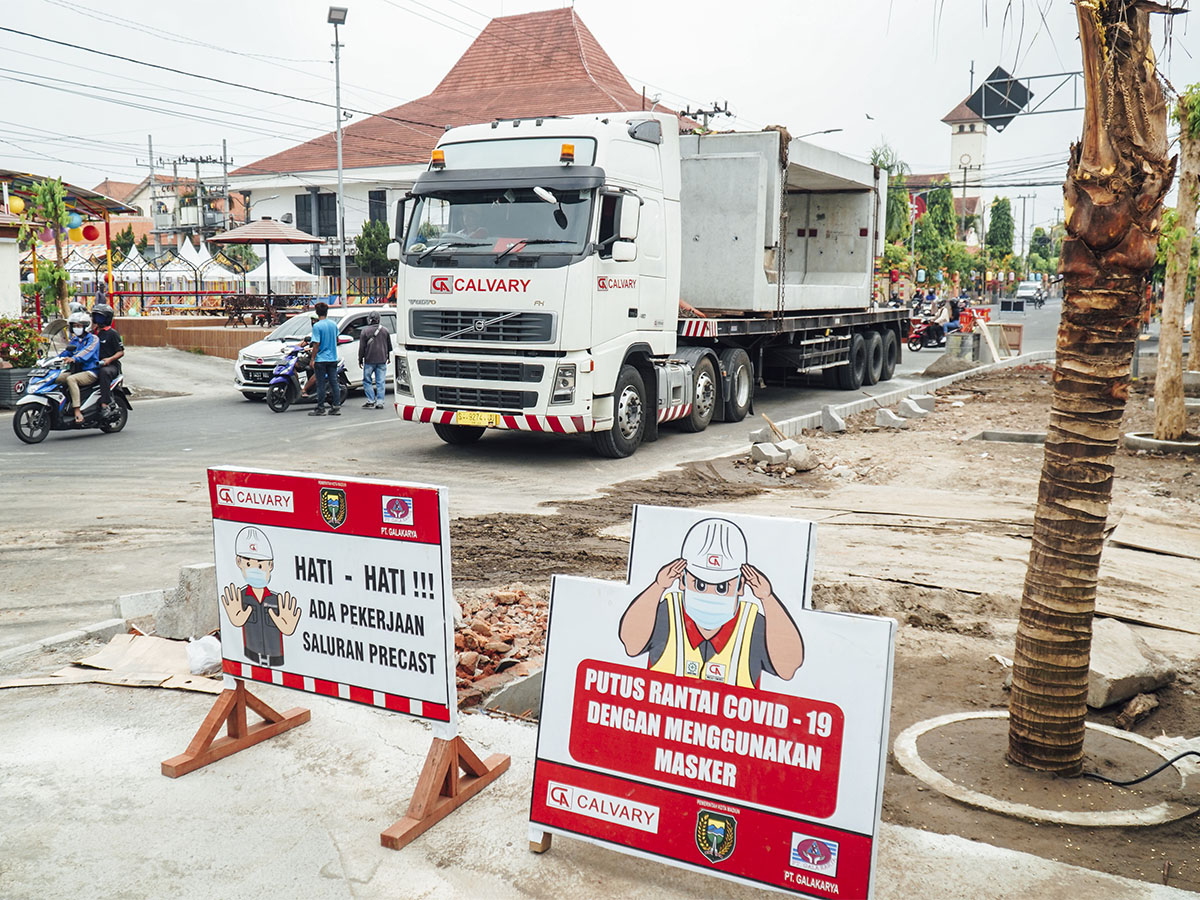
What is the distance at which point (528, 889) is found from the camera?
3287 millimetres

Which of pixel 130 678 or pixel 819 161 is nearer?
pixel 130 678

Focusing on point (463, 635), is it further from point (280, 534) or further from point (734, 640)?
point (734, 640)

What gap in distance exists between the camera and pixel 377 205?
57250 mm

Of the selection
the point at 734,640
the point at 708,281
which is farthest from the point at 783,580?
the point at 708,281

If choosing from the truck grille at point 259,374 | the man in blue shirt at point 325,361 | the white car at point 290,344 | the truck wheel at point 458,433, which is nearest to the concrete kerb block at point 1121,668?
the truck wheel at point 458,433

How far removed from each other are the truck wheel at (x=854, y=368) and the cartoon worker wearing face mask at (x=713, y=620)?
18182 mm

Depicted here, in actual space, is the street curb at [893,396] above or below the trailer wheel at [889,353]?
below

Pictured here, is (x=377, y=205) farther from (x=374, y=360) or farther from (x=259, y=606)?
(x=259, y=606)

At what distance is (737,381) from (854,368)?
20.5ft

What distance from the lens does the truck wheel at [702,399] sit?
14484 millimetres

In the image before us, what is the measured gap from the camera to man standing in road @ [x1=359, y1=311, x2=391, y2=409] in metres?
18.1

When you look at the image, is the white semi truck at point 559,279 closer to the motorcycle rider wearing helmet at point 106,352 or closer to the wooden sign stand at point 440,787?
A: the motorcycle rider wearing helmet at point 106,352

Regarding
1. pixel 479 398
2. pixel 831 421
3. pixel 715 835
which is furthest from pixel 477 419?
pixel 715 835

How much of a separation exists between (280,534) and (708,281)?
11900 mm
